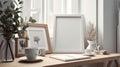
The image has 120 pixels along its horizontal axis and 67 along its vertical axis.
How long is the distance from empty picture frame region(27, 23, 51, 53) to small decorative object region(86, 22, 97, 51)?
42 cm

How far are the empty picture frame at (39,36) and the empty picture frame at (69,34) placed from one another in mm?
96

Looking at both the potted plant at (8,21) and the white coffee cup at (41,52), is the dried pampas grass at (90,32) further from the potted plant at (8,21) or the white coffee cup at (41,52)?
the potted plant at (8,21)

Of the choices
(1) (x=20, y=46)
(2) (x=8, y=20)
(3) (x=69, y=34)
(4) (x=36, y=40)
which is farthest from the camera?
(3) (x=69, y=34)

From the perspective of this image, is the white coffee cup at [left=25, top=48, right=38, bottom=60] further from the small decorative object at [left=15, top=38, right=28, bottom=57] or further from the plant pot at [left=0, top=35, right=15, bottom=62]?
the small decorative object at [left=15, top=38, right=28, bottom=57]

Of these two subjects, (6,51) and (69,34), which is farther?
(69,34)

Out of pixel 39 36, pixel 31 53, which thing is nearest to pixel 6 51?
pixel 31 53

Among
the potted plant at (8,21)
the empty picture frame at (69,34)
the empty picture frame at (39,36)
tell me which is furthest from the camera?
the empty picture frame at (69,34)

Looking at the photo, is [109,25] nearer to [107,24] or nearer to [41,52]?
[107,24]

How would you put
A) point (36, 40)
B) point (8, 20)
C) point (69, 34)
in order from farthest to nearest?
1. point (69, 34)
2. point (36, 40)
3. point (8, 20)

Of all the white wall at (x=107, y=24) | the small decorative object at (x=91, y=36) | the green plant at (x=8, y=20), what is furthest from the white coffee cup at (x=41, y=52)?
the white wall at (x=107, y=24)

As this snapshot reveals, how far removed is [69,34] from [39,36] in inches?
12.6

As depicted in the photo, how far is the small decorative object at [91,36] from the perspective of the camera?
190 centimetres

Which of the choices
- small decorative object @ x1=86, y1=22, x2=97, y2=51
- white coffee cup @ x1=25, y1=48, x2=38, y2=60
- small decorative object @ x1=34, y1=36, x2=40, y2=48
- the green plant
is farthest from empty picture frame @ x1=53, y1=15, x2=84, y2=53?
the green plant

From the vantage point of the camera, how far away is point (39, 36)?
1.82 meters
